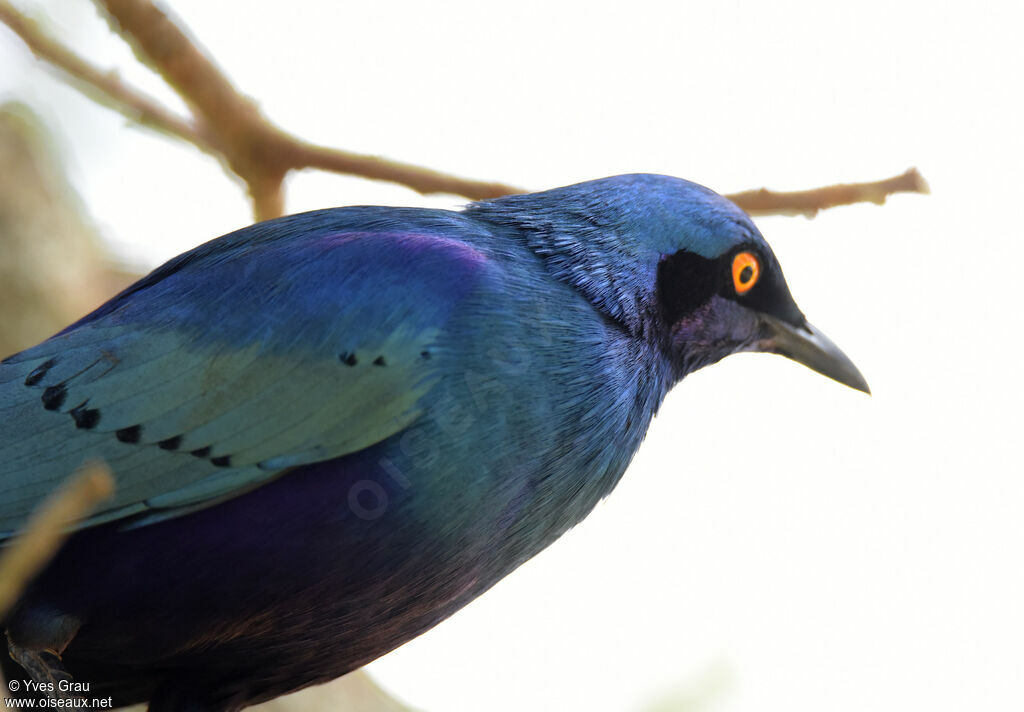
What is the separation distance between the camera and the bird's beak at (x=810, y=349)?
4.76 metres

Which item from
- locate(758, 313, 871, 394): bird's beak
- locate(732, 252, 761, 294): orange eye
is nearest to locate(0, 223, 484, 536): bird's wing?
locate(732, 252, 761, 294): orange eye

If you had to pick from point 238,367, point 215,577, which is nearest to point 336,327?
point 238,367

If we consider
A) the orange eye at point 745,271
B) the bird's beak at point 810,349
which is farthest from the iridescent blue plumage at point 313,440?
the bird's beak at point 810,349

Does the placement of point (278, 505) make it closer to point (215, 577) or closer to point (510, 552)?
point (215, 577)

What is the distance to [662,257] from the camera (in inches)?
172

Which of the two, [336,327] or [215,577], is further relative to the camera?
[336,327]

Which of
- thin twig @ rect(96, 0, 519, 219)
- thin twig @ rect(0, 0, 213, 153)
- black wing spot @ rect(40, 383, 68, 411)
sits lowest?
black wing spot @ rect(40, 383, 68, 411)

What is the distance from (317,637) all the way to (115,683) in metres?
0.78

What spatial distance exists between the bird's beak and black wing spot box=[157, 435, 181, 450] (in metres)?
2.29

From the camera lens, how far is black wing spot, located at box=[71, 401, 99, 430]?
12.3 feet

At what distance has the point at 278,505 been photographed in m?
→ 3.61

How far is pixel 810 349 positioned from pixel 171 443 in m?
2.55

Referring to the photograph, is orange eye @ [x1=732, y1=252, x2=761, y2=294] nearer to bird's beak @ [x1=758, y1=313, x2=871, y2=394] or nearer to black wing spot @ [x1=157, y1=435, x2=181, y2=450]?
bird's beak @ [x1=758, y1=313, x2=871, y2=394]

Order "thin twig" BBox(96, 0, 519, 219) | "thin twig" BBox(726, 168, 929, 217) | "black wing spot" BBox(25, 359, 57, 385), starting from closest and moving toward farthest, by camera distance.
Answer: "black wing spot" BBox(25, 359, 57, 385)
"thin twig" BBox(726, 168, 929, 217)
"thin twig" BBox(96, 0, 519, 219)
